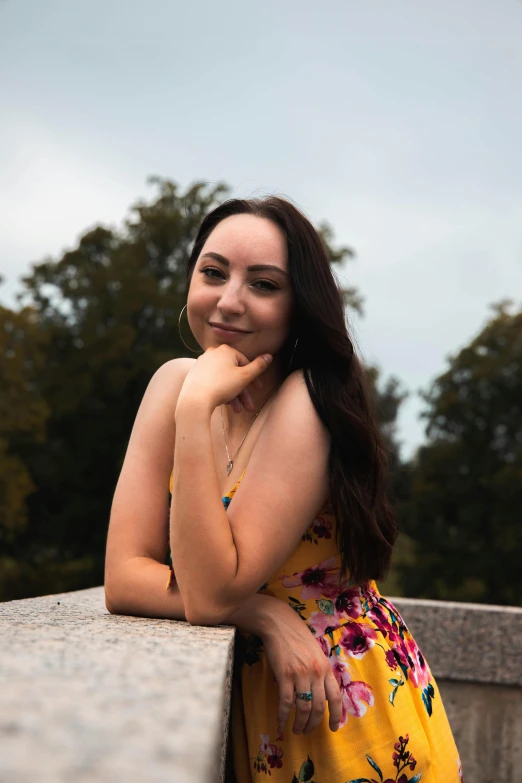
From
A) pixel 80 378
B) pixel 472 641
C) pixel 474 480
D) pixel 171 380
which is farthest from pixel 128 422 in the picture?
pixel 171 380

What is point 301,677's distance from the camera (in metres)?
2.23

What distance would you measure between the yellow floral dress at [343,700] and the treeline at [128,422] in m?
23.2

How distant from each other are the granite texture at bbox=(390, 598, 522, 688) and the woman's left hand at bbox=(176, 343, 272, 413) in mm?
2952

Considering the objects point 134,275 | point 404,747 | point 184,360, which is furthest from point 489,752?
point 134,275

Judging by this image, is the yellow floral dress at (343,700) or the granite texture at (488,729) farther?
the granite texture at (488,729)

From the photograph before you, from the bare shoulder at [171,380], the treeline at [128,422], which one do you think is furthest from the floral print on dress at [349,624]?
the treeline at [128,422]

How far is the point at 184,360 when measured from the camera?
3.06m

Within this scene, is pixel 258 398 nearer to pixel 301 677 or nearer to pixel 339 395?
pixel 339 395

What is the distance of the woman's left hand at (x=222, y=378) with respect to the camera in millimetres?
2428

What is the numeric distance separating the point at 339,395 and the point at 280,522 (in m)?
0.48

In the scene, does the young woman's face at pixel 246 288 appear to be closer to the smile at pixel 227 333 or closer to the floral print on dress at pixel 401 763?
the smile at pixel 227 333

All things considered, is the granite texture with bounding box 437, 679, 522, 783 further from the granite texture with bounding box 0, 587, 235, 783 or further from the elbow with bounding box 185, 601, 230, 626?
the granite texture with bounding box 0, 587, 235, 783

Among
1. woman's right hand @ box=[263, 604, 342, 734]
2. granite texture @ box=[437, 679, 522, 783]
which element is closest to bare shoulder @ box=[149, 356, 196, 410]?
woman's right hand @ box=[263, 604, 342, 734]

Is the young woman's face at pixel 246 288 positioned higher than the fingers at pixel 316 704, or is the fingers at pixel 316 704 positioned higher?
the young woman's face at pixel 246 288
